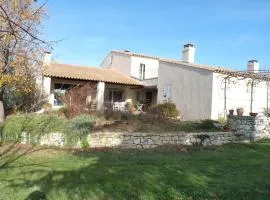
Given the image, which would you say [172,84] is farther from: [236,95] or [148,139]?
[148,139]

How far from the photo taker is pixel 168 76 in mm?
28719

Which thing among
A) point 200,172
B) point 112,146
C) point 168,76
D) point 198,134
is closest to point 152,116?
point 198,134

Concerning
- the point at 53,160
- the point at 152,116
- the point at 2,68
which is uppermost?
the point at 2,68

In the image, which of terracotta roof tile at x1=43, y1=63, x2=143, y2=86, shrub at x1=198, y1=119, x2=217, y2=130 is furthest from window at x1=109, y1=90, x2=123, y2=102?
shrub at x1=198, y1=119, x2=217, y2=130

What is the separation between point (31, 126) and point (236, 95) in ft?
49.9

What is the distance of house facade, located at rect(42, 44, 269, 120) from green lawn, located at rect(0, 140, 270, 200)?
1027cm

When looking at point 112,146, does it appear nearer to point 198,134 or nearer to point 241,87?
point 198,134

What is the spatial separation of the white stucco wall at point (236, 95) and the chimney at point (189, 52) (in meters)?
5.29

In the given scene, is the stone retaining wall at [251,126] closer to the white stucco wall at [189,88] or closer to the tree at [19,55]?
the white stucco wall at [189,88]

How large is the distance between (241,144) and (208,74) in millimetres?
7585

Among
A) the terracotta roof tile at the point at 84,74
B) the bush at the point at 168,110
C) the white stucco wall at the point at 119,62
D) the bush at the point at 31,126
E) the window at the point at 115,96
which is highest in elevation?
the white stucco wall at the point at 119,62

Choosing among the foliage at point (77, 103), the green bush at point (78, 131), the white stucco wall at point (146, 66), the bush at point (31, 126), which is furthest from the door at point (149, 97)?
the bush at point (31, 126)

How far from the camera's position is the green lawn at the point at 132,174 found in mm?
8430

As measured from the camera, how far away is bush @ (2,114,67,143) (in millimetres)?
15281
